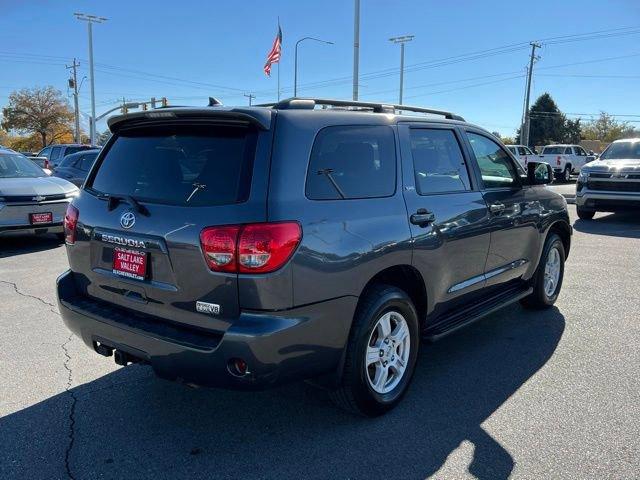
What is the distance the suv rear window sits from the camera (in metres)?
2.81

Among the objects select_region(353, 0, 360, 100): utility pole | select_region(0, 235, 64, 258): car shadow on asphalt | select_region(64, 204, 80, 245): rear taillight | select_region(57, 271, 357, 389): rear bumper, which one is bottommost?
select_region(0, 235, 64, 258): car shadow on asphalt

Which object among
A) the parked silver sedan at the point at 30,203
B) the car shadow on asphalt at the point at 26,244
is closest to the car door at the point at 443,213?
the parked silver sedan at the point at 30,203

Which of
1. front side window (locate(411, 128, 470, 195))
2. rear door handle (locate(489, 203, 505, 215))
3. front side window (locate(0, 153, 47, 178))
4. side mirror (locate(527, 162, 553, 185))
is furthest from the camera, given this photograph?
front side window (locate(0, 153, 47, 178))

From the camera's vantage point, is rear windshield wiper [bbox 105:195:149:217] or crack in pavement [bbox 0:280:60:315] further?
crack in pavement [bbox 0:280:60:315]

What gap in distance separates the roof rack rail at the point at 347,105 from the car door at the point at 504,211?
32 centimetres

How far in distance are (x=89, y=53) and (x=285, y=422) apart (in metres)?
51.4

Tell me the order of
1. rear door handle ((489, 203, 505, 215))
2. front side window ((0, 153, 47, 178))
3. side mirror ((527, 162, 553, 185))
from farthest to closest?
front side window ((0, 153, 47, 178)), side mirror ((527, 162, 553, 185)), rear door handle ((489, 203, 505, 215))

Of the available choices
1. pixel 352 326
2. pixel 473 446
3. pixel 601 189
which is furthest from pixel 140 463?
pixel 601 189

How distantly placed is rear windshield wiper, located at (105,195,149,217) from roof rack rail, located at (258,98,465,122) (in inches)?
36.3

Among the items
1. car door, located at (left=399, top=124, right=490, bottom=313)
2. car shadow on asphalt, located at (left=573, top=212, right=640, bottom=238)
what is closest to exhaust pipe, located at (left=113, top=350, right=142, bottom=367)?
car door, located at (left=399, top=124, right=490, bottom=313)

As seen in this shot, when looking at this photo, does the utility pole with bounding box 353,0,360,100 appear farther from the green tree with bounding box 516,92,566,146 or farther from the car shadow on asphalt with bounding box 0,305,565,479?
the green tree with bounding box 516,92,566,146

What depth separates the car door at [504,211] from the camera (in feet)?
14.6

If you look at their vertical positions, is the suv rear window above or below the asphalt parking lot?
above

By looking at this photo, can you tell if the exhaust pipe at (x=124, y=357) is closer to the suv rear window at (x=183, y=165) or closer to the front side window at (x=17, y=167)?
the suv rear window at (x=183, y=165)
